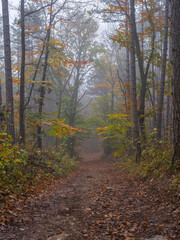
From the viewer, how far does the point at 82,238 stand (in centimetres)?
362

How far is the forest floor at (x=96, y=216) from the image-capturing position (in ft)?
12.1

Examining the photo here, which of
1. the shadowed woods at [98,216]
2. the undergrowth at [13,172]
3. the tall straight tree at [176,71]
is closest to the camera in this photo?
the shadowed woods at [98,216]

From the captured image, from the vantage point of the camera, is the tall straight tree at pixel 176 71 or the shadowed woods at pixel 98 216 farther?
the tall straight tree at pixel 176 71

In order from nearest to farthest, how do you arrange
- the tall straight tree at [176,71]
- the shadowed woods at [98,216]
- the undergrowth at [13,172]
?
the shadowed woods at [98,216] → the undergrowth at [13,172] → the tall straight tree at [176,71]

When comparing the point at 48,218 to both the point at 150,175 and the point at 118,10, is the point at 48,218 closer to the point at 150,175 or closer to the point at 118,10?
the point at 150,175

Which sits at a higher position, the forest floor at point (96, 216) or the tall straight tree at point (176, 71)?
the tall straight tree at point (176, 71)

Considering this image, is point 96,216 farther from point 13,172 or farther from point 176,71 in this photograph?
point 176,71

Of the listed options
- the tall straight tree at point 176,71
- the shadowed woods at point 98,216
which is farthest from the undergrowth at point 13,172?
the tall straight tree at point 176,71

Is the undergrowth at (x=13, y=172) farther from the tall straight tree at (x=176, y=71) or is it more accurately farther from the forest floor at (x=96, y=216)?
the tall straight tree at (x=176, y=71)

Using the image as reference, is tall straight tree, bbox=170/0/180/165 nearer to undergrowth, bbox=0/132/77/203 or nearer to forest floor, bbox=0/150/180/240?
forest floor, bbox=0/150/180/240

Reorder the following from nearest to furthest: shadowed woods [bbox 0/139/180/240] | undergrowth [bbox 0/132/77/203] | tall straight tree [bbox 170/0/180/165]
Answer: shadowed woods [bbox 0/139/180/240] < undergrowth [bbox 0/132/77/203] < tall straight tree [bbox 170/0/180/165]

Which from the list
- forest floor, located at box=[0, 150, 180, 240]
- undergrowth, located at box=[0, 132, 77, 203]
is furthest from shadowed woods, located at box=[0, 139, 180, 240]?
undergrowth, located at box=[0, 132, 77, 203]

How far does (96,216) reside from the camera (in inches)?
189

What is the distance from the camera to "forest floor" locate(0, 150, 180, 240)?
12.1 ft
